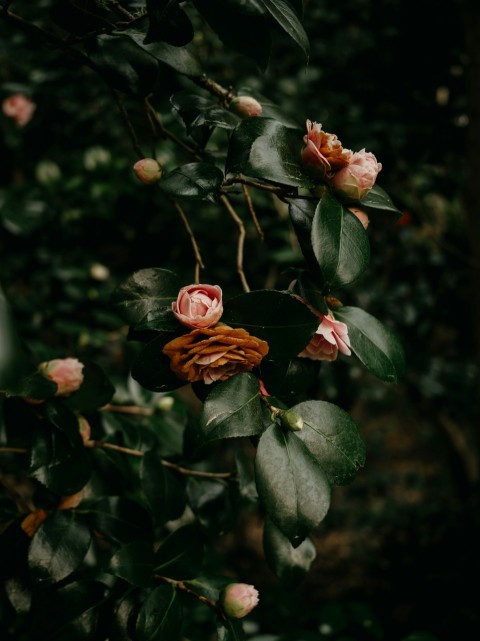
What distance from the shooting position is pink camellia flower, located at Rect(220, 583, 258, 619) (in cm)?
61

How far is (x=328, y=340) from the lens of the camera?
1.84ft

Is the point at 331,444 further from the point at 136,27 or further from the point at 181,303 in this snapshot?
the point at 136,27

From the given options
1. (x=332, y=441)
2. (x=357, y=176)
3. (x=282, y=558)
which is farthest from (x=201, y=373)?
(x=282, y=558)

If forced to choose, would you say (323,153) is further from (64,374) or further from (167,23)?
(64,374)

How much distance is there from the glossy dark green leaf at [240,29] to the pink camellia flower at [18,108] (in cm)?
145

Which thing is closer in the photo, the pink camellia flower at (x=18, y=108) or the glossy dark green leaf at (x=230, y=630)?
the glossy dark green leaf at (x=230, y=630)

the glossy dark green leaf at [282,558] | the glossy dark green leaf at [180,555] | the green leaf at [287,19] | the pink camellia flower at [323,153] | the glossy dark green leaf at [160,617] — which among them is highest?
the green leaf at [287,19]

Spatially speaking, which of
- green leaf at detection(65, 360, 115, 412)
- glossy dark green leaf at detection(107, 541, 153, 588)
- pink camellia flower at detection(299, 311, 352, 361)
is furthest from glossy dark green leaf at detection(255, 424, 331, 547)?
green leaf at detection(65, 360, 115, 412)

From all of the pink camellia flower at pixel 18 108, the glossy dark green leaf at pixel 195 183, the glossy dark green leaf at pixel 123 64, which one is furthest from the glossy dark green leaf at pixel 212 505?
the pink camellia flower at pixel 18 108

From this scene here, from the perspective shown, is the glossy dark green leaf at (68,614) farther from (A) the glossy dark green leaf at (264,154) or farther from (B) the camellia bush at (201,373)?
(A) the glossy dark green leaf at (264,154)

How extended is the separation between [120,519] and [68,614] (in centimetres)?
13

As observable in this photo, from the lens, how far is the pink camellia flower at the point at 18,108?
5.73 ft

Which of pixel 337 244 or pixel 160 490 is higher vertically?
pixel 337 244

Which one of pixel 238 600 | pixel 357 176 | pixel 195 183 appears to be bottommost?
pixel 238 600
